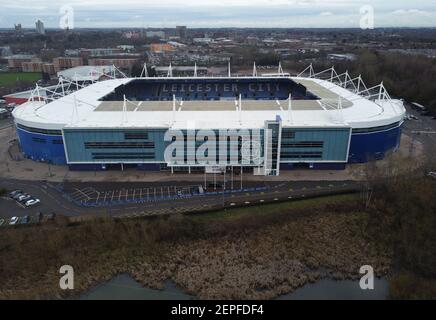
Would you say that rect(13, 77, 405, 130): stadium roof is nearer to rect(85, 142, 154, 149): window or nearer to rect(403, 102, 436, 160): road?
rect(85, 142, 154, 149): window

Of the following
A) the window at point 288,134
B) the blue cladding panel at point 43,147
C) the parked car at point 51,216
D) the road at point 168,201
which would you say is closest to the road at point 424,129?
the road at point 168,201

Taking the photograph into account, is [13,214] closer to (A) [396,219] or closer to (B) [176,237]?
(B) [176,237]

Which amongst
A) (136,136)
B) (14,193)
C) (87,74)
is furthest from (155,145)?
(87,74)

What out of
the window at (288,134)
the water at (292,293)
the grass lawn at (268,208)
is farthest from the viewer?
the window at (288,134)

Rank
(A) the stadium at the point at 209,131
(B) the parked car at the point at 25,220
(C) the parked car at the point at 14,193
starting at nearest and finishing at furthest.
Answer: (B) the parked car at the point at 25,220 < (C) the parked car at the point at 14,193 < (A) the stadium at the point at 209,131

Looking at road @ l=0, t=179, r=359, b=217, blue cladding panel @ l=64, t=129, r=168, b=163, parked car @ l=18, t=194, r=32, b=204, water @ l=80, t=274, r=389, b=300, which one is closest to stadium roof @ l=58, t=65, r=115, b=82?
blue cladding panel @ l=64, t=129, r=168, b=163

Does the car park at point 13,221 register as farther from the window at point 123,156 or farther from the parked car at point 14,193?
the window at point 123,156
